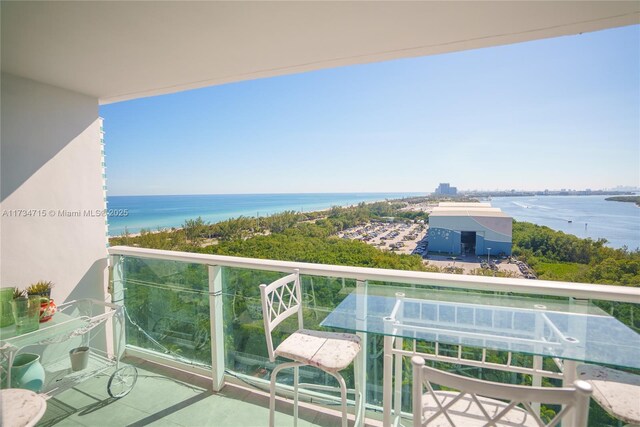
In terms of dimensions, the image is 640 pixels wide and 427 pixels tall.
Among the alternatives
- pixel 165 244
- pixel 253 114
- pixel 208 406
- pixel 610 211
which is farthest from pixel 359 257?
pixel 253 114

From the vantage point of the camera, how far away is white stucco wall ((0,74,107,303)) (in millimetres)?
2180

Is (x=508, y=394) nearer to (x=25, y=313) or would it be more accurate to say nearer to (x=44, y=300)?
(x=25, y=313)

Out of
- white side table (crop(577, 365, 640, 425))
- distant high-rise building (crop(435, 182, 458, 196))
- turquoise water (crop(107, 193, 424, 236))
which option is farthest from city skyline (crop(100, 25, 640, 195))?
white side table (crop(577, 365, 640, 425))

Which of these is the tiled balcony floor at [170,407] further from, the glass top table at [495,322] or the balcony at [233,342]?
the glass top table at [495,322]

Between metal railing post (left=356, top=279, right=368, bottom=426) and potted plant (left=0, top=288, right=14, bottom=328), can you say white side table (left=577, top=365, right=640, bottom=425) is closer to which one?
metal railing post (left=356, top=279, right=368, bottom=426)

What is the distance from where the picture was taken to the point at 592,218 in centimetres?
321

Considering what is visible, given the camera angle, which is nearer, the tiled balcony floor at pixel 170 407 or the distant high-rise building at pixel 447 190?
the tiled balcony floor at pixel 170 407

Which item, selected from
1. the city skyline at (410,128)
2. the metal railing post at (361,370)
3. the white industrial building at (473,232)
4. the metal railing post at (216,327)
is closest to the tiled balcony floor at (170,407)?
the metal railing post at (216,327)

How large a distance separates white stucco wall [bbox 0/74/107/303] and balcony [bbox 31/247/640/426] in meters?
0.30

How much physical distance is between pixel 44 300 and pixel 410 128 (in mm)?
10768

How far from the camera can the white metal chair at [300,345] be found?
1481 millimetres

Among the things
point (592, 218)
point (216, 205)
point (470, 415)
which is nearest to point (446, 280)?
point (470, 415)

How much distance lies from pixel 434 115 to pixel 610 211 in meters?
6.37

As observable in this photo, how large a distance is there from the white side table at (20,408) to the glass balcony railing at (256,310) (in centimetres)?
124
